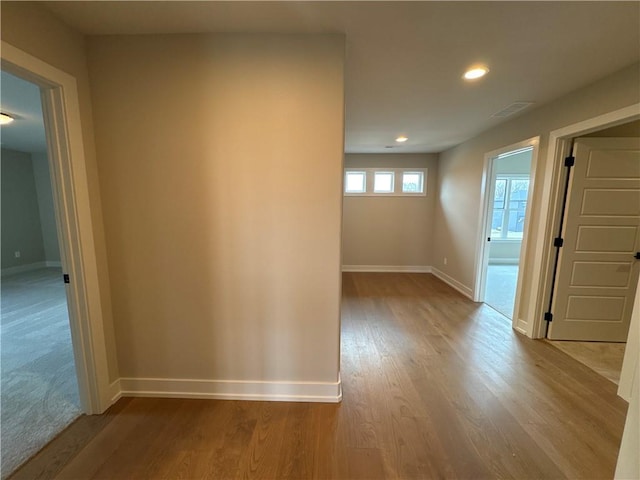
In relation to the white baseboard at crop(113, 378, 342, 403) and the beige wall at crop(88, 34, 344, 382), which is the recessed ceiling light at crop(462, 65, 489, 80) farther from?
the white baseboard at crop(113, 378, 342, 403)

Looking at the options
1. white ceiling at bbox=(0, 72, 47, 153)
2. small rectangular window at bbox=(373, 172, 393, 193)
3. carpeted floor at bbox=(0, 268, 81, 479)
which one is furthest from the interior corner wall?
small rectangular window at bbox=(373, 172, 393, 193)

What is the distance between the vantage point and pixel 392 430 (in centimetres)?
172

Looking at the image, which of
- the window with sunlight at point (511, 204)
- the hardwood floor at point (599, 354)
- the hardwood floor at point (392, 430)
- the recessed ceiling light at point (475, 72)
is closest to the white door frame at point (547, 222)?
the hardwood floor at point (599, 354)

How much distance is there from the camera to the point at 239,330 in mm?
1931

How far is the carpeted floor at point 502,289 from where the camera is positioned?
12.9 feet

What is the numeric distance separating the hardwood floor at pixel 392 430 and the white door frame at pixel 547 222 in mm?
518

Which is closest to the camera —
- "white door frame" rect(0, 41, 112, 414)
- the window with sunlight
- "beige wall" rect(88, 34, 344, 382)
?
"white door frame" rect(0, 41, 112, 414)

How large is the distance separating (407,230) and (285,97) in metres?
4.66

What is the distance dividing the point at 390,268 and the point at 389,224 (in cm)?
97

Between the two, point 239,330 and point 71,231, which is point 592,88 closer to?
point 239,330

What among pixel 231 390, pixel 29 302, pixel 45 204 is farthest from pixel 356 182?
pixel 45 204

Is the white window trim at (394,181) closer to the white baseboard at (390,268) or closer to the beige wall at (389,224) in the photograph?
the beige wall at (389,224)

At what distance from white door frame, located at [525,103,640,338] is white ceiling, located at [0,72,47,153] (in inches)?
187

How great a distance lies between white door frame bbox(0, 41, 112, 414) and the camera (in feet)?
5.11
